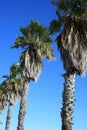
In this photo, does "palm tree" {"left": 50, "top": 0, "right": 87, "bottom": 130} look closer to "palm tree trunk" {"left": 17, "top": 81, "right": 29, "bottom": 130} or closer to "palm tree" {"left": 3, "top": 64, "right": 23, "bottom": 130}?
"palm tree trunk" {"left": 17, "top": 81, "right": 29, "bottom": 130}

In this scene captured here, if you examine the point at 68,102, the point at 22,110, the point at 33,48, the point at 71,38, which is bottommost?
the point at 68,102

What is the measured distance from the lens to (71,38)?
2803cm

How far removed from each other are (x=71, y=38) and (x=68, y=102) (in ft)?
17.2

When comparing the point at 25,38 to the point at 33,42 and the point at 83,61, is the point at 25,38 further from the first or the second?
the point at 83,61

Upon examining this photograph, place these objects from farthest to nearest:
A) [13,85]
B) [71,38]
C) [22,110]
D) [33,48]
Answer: [13,85], [33,48], [22,110], [71,38]

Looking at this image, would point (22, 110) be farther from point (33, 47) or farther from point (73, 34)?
point (73, 34)

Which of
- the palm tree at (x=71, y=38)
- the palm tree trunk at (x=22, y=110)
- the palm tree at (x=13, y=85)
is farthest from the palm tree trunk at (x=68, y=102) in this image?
the palm tree at (x=13, y=85)

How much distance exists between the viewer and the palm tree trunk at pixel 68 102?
2481cm

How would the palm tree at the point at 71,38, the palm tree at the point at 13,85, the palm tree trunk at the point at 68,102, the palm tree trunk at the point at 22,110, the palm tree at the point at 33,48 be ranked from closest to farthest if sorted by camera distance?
1. the palm tree trunk at the point at 68,102
2. the palm tree at the point at 71,38
3. the palm tree trunk at the point at 22,110
4. the palm tree at the point at 33,48
5. the palm tree at the point at 13,85

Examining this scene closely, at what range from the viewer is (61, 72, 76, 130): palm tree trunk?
81.4 feet

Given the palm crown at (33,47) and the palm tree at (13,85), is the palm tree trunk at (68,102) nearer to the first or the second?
the palm crown at (33,47)

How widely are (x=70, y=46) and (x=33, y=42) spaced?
1163cm

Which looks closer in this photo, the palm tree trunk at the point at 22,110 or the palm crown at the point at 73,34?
the palm crown at the point at 73,34

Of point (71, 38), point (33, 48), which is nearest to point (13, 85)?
point (33, 48)
